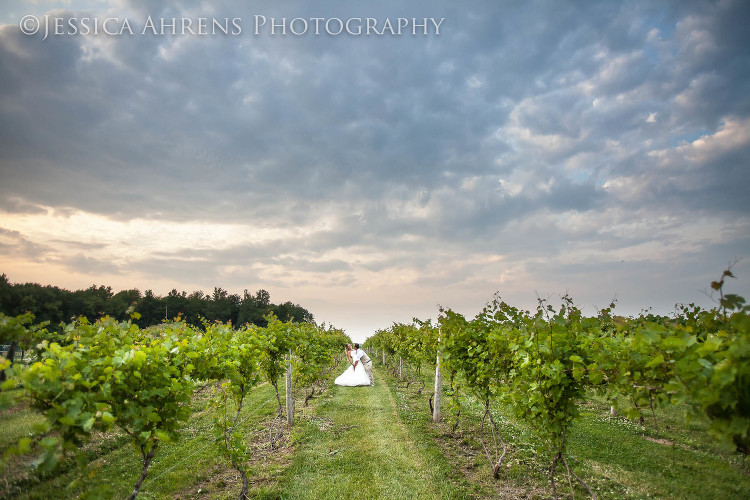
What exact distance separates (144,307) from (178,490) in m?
98.9

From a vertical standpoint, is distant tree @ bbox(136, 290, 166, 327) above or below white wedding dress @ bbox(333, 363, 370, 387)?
above

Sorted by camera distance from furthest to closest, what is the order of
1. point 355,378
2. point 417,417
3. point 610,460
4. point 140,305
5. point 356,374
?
point 140,305, point 356,374, point 355,378, point 417,417, point 610,460

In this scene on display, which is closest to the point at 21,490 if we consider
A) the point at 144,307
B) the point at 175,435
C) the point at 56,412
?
the point at 175,435

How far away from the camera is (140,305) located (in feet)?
281

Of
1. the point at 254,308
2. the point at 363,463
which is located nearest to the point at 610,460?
the point at 363,463

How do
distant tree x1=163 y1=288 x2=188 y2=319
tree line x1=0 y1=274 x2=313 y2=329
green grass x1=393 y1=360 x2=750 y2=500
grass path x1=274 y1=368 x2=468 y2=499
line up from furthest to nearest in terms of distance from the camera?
distant tree x1=163 y1=288 x2=188 y2=319
tree line x1=0 y1=274 x2=313 y2=329
green grass x1=393 y1=360 x2=750 y2=500
grass path x1=274 y1=368 x2=468 y2=499

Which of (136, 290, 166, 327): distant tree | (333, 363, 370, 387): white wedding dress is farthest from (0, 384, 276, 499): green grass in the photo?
(136, 290, 166, 327): distant tree

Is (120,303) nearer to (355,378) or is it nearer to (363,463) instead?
(355,378)

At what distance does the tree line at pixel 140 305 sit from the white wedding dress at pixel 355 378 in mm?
8566

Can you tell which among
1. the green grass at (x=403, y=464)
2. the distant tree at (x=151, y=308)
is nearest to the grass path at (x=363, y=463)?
the green grass at (x=403, y=464)

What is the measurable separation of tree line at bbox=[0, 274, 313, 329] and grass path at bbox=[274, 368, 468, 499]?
57.7 ft

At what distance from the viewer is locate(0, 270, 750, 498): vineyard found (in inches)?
106

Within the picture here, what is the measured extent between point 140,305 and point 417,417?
313 ft

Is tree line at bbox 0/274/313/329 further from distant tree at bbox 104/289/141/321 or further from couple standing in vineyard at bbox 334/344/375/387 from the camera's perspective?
couple standing in vineyard at bbox 334/344/375/387
